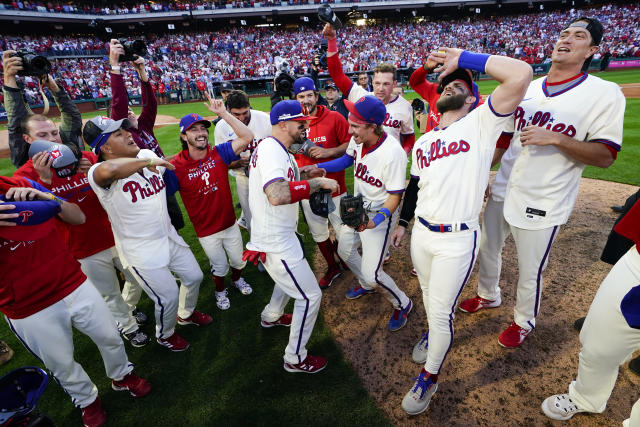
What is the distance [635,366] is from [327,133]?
4006mm

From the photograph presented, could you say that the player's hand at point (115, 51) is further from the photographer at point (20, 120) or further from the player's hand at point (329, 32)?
the player's hand at point (329, 32)

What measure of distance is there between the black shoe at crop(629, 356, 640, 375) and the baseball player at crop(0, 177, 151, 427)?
4.60 m

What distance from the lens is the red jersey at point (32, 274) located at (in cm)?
232

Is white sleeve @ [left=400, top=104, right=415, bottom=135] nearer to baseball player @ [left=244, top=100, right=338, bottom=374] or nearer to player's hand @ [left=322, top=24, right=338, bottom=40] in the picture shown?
player's hand @ [left=322, top=24, right=338, bottom=40]

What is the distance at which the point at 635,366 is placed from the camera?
2873 millimetres

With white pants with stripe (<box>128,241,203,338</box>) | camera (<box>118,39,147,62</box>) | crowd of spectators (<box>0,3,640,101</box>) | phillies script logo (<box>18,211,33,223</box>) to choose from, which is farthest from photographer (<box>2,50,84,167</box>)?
crowd of spectators (<box>0,3,640,101</box>)

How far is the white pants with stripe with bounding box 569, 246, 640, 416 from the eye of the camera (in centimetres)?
195

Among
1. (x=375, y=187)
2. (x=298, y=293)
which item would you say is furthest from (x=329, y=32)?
(x=298, y=293)

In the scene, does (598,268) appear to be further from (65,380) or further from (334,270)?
(65,380)

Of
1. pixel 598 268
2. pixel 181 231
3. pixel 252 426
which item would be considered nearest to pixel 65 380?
pixel 252 426

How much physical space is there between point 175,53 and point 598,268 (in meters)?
39.4

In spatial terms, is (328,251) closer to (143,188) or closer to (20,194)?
(143,188)

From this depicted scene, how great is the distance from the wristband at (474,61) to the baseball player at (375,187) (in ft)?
2.79

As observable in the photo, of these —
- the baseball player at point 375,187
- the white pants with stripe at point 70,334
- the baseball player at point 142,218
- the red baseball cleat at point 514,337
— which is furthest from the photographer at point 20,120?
the red baseball cleat at point 514,337
